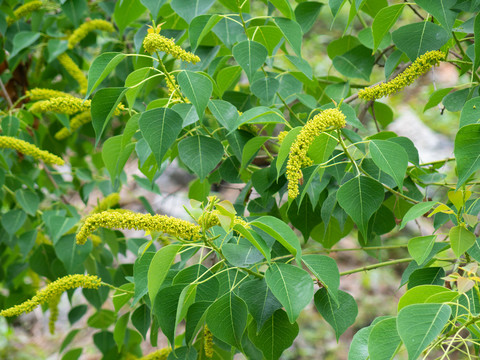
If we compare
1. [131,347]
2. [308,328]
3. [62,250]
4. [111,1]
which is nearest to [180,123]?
[62,250]

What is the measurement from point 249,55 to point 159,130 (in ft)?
0.75

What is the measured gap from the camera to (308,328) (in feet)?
10.4

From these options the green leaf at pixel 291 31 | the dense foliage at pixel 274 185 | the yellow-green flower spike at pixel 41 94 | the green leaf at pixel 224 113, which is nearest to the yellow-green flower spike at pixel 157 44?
the dense foliage at pixel 274 185

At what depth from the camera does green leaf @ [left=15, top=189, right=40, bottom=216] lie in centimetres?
159

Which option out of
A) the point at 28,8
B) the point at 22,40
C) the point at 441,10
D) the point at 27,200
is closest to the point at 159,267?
the point at 441,10

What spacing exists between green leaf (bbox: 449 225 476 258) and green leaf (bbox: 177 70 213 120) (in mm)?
407

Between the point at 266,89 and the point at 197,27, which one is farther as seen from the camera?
the point at 266,89

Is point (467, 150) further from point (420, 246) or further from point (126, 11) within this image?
point (126, 11)

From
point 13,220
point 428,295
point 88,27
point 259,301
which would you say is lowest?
point 13,220

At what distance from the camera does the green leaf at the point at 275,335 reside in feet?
2.84

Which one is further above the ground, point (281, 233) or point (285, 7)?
point (285, 7)

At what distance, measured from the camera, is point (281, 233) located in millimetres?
729

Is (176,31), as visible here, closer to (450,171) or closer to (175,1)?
(175,1)

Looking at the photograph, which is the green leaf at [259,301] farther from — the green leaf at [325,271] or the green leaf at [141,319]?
the green leaf at [141,319]
